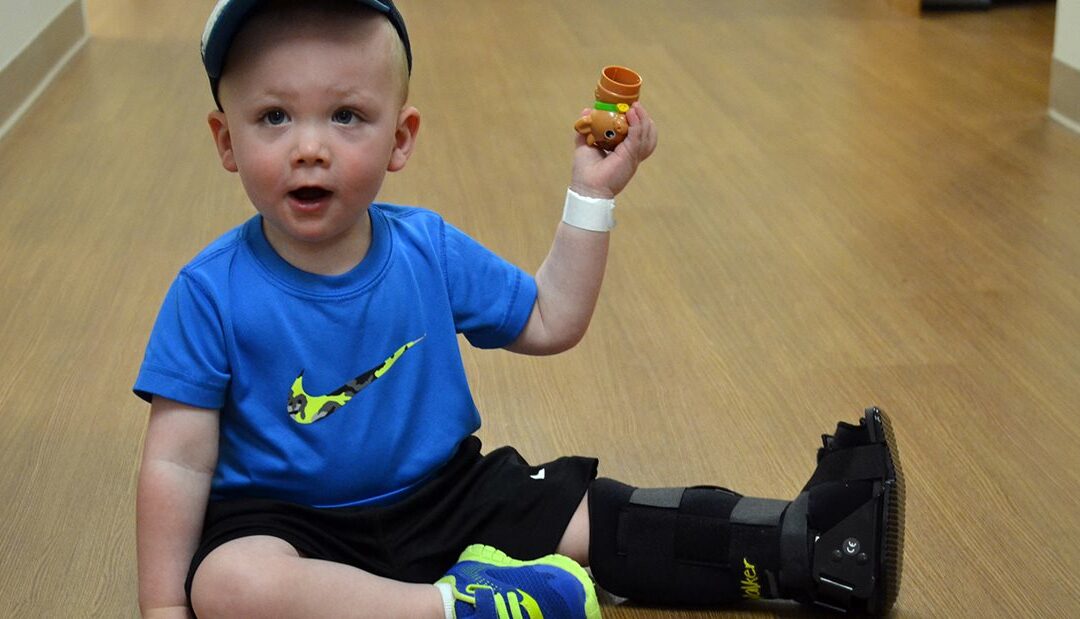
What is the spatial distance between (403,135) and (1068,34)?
70.7 inches

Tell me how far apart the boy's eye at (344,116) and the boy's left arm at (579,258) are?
0.60 feet

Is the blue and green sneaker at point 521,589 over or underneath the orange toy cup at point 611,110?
underneath

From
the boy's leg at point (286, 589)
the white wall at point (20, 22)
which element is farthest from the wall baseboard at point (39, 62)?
the boy's leg at point (286, 589)

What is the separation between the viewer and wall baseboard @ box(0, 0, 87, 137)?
2.58m

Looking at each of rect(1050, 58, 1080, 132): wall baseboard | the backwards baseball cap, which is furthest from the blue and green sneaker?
rect(1050, 58, 1080, 132): wall baseboard

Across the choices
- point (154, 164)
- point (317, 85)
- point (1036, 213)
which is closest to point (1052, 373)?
point (1036, 213)

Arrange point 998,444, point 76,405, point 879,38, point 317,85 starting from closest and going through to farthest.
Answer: point 317,85, point 998,444, point 76,405, point 879,38

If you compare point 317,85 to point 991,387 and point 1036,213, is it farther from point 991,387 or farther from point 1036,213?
point 1036,213

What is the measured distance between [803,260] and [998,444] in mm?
558

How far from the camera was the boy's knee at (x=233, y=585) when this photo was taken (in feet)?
3.14

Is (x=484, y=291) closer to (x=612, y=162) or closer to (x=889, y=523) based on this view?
(x=612, y=162)

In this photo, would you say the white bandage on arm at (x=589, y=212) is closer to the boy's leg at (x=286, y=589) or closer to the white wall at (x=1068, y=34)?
the boy's leg at (x=286, y=589)

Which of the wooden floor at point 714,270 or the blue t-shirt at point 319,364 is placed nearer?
the blue t-shirt at point 319,364

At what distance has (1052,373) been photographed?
1514 millimetres
